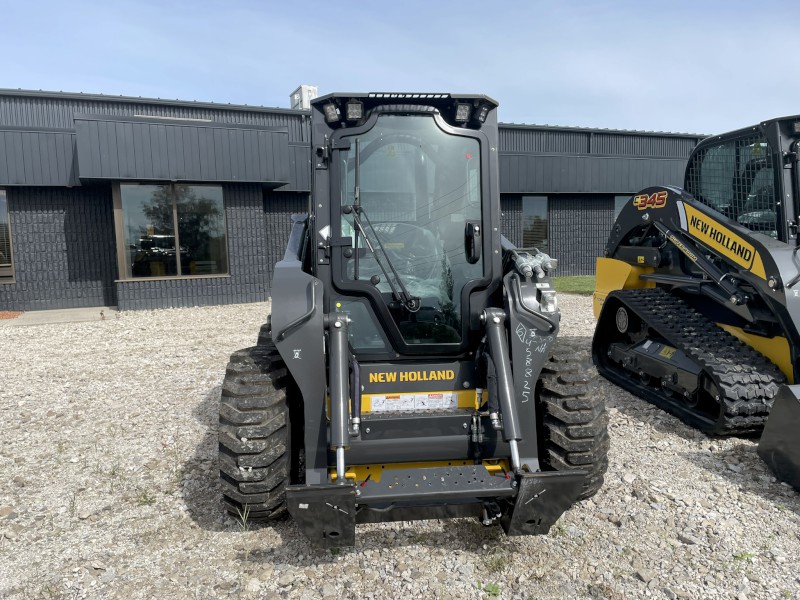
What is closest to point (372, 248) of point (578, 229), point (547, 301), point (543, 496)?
point (547, 301)

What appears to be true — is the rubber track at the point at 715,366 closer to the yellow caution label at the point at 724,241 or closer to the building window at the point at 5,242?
the yellow caution label at the point at 724,241

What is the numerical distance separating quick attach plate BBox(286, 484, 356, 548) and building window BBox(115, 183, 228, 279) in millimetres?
11431

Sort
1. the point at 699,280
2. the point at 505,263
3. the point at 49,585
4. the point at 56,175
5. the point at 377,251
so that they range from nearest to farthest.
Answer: the point at 49,585
the point at 377,251
the point at 505,263
the point at 699,280
the point at 56,175

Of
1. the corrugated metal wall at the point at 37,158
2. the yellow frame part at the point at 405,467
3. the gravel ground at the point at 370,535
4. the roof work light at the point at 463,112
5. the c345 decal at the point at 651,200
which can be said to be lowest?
the gravel ground at the point at 370,535

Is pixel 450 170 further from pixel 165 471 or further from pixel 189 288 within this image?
pixel 189 288

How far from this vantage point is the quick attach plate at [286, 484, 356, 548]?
2775 mm

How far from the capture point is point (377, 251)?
3.59m

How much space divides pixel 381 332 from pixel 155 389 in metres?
4.25

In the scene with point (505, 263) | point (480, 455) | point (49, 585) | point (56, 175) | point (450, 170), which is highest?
point (56, 175)

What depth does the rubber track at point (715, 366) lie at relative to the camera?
15.5 ft

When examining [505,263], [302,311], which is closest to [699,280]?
[505,263]

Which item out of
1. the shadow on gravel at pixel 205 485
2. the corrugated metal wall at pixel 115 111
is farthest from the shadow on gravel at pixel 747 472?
the corrugated metal wall at pixel 115 111

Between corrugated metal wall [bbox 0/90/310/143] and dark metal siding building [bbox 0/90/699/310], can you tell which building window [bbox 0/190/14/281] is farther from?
corrugated metal wall [bbox 0/90/310/143]

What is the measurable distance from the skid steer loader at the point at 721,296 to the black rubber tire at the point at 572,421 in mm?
1469
